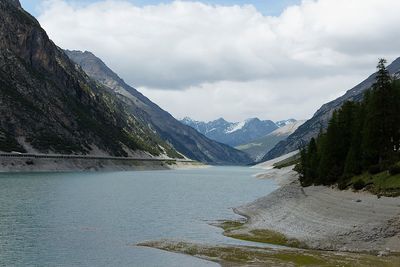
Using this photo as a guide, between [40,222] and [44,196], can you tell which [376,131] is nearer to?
[40,222]

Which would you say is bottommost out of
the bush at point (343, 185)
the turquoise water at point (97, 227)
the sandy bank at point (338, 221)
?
the turquoise water at point (97, 227)

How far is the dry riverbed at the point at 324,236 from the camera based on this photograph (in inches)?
1676

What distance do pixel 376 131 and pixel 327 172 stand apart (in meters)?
14.3

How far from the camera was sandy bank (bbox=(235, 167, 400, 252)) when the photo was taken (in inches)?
1777

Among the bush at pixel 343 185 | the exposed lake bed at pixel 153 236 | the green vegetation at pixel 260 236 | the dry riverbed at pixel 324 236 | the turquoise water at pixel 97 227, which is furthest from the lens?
the bush at pixel 343 185

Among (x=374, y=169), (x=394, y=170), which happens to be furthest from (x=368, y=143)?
(x=394, y=170)

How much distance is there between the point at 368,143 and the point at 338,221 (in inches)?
876

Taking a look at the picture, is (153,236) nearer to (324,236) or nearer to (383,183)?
(324,236)

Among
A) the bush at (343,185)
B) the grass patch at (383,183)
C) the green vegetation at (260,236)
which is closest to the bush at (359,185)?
the grass patch at (383,183)

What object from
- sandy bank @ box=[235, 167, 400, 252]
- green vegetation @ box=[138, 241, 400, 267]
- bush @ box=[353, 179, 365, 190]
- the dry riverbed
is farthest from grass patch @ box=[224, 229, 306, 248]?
bush @ box=[353, 179, 365, 190]

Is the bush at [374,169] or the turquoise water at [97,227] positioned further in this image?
the bush at [374,169]

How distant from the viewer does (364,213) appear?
4994cm

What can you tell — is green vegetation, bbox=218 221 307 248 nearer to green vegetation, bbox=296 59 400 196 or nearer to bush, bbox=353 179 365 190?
green vegetation, bbox=296 59 400 196

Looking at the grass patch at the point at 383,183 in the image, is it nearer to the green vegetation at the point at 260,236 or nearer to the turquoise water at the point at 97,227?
the green vegetation at the point at 260,236
